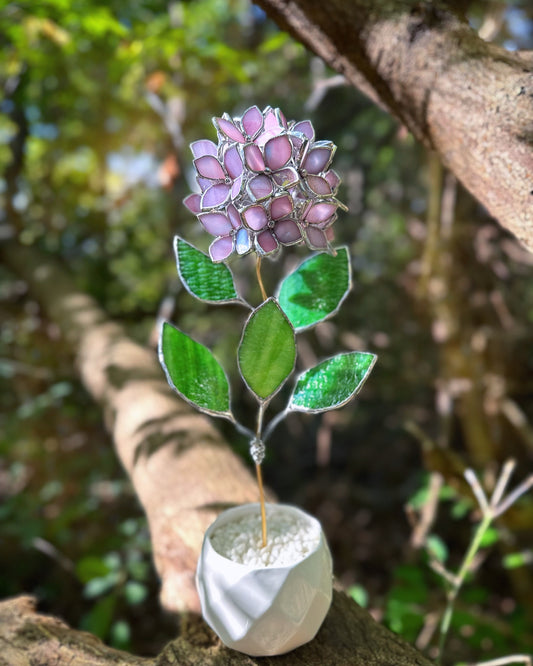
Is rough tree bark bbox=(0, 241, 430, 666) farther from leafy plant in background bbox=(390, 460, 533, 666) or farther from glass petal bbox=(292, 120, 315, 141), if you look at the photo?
glass petal bbox=(292, 120, 315, 141)

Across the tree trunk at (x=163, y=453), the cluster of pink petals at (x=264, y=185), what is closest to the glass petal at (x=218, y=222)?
the cluster of pink petals at (x=264, y=185)

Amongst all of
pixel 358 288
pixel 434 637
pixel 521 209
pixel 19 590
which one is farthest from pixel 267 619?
pixel 358 288

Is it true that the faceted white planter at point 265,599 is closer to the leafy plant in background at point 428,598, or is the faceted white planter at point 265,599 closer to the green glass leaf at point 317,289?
the green glass leaf at point 317,289

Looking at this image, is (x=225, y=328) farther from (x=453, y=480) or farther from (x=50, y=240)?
(x=453, y=480)

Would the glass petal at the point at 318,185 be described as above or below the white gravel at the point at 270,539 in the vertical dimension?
above

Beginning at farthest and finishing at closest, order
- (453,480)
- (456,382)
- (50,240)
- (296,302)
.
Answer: (50,240) → (456,382) → (453,480) → (296,302)

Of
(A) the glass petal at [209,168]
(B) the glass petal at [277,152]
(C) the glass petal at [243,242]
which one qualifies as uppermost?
(B) the glass petal at [277,152]

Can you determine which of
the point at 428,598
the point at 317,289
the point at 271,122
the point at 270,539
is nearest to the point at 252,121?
the point at 271,122

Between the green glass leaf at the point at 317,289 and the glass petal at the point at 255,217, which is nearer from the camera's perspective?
the glass petal at the point at 255,217
